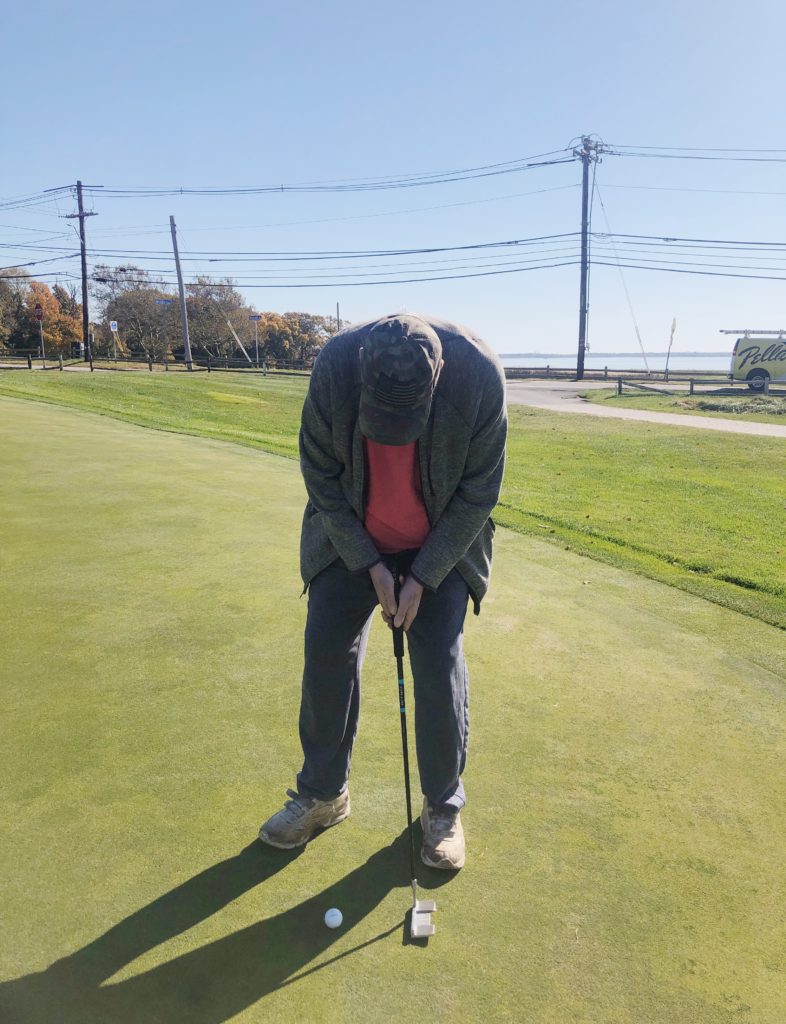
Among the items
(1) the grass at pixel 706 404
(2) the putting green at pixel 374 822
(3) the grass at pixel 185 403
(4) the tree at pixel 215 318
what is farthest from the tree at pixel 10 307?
(2) the putting green at pixel 374 822

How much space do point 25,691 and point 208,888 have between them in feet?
4.41

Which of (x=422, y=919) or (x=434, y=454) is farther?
(x=434, y=454)

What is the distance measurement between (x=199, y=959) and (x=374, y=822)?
67 centimetres

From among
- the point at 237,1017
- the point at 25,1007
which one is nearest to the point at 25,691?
the point at 25,1007

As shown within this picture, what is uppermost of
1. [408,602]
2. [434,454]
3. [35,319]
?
[35,319]

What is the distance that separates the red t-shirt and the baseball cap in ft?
0.57

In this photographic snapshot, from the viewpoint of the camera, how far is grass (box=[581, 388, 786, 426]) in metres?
17.9

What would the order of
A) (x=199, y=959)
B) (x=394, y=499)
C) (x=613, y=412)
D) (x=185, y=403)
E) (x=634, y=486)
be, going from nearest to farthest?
(x=199, y=959) → (x=394, y=499) → (x=634, y=486) → (x=185, y=403) → (x=613, y=412)

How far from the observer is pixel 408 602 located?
82.6 inches

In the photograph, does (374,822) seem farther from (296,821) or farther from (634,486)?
(634,486)

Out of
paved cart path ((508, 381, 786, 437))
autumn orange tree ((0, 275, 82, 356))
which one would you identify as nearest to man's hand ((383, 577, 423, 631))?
paved cart path ((508, 381, 786, 437))

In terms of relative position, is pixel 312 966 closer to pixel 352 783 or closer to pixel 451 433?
pixel 352 783

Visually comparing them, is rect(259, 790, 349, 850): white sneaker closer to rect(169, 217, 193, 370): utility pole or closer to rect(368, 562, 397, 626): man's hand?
rect(368, 562, 397, 626): man's hand

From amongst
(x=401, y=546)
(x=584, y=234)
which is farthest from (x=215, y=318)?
(x=401, y=546)
